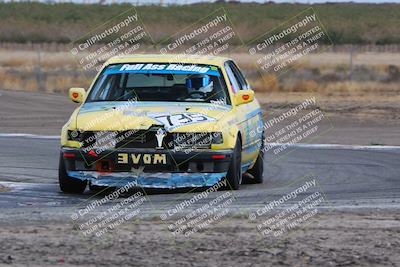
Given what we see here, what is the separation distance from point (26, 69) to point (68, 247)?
118ft

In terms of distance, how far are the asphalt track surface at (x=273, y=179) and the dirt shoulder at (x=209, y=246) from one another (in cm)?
99

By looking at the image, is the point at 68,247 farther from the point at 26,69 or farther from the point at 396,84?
the point at 26,69

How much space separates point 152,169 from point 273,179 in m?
2.83

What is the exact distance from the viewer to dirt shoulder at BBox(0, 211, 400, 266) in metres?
7.18

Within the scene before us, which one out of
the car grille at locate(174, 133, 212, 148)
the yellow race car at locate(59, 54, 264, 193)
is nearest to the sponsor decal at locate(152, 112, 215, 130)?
the yellow race car at locate(59, 54, 264, 193)

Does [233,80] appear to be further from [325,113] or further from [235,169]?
[325,113]

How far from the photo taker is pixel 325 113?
2531cm

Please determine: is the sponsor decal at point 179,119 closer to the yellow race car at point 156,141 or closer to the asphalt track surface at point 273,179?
the yellow race car at point 156,141

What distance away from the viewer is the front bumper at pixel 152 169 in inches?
427

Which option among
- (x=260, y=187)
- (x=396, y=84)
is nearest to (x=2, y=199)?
(x=260, y=187)

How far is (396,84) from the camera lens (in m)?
35.8

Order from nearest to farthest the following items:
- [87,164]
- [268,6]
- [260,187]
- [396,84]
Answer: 1. [87,164]
2. [260,187]
3. [396,84]
4. [268,6]

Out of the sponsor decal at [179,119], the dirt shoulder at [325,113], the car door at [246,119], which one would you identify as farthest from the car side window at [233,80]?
the dirt shoulder at [325,113]

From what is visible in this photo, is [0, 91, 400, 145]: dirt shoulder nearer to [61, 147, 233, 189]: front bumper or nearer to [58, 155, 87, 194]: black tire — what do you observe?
[61, 147, 233, 189]: front bumper
